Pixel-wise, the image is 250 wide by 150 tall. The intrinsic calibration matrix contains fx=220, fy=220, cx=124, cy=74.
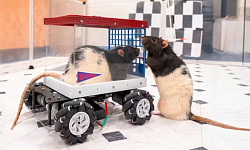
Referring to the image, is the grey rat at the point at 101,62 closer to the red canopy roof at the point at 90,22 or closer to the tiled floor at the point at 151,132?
the red canopy roof at the point at 90,22

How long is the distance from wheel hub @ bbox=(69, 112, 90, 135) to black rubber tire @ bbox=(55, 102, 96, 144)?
0.01m

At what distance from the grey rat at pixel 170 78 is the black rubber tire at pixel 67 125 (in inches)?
22.3

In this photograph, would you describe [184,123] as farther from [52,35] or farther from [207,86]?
[207,86]

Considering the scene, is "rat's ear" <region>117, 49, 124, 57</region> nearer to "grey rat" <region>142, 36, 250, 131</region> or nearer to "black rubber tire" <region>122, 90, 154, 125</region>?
"grey rat" <region>142, 36, 250, 131</region>

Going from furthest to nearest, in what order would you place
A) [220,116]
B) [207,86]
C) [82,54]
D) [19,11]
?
[19,11], [207,86], [220,116], [82,54]

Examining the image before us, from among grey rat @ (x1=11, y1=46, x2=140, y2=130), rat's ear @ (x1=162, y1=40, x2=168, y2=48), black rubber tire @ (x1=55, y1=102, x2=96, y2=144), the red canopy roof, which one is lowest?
black rubber tire @ (x1=55, y1=102, x2=96, y2=144)

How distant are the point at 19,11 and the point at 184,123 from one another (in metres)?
3.38

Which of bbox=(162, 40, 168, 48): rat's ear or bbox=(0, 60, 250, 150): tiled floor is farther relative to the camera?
bbox=(162, 40, 168, 48): rat's ear

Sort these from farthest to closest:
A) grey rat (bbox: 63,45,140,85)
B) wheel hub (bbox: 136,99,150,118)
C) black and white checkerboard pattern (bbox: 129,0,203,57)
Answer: black and white checkerboard pattern (bbox: 129,0,203,57) < wheel hub (bbox: 136,99,150,118) < grey rat (bbox: 63,45,140,85)

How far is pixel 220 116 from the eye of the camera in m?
1.68

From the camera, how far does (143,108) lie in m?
1.43

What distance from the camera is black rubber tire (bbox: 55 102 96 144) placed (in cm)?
111

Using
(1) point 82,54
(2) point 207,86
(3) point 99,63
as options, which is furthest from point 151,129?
(2) point 207,86

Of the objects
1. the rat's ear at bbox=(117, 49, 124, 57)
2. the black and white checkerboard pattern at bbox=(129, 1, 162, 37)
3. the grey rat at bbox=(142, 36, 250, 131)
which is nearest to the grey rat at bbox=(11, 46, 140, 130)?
the rat's ear at bbox=(117, 49, 124, 57)
